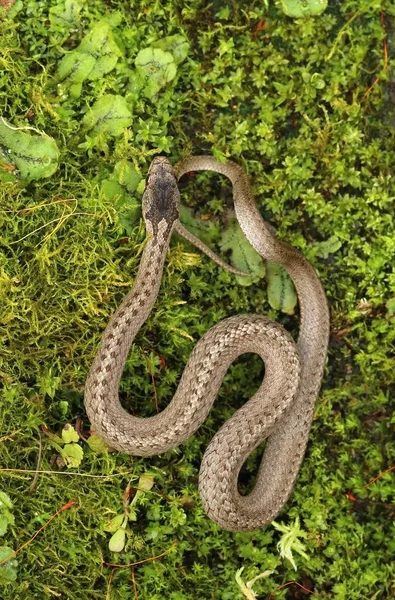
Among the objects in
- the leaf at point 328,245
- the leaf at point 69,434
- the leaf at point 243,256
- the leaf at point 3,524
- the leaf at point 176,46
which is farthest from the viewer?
the leaf at point 328,245

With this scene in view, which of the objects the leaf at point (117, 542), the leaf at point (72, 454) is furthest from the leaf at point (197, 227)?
the leaf at point (117, 542)

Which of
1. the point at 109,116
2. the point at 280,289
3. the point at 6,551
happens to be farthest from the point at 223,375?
the point at 109,116

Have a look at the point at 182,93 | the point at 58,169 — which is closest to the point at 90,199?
the point at 58,169

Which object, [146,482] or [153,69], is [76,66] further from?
[146,482]

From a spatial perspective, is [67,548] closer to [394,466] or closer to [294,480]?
[294,480]

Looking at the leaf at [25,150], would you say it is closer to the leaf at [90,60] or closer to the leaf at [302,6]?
the leaf at [90,60]

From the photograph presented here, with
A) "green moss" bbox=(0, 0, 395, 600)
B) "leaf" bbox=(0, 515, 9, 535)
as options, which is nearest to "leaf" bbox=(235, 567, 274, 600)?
"green moss" bbox=(0, 0, 395, 600)

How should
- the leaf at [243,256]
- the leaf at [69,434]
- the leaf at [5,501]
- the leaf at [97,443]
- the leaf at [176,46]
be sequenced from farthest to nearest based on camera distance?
the leaf at [243,256] < the leaf at [176,46] < the leaf at [97,443] < the leaf at [69,434] < the leaf at [5,501]
